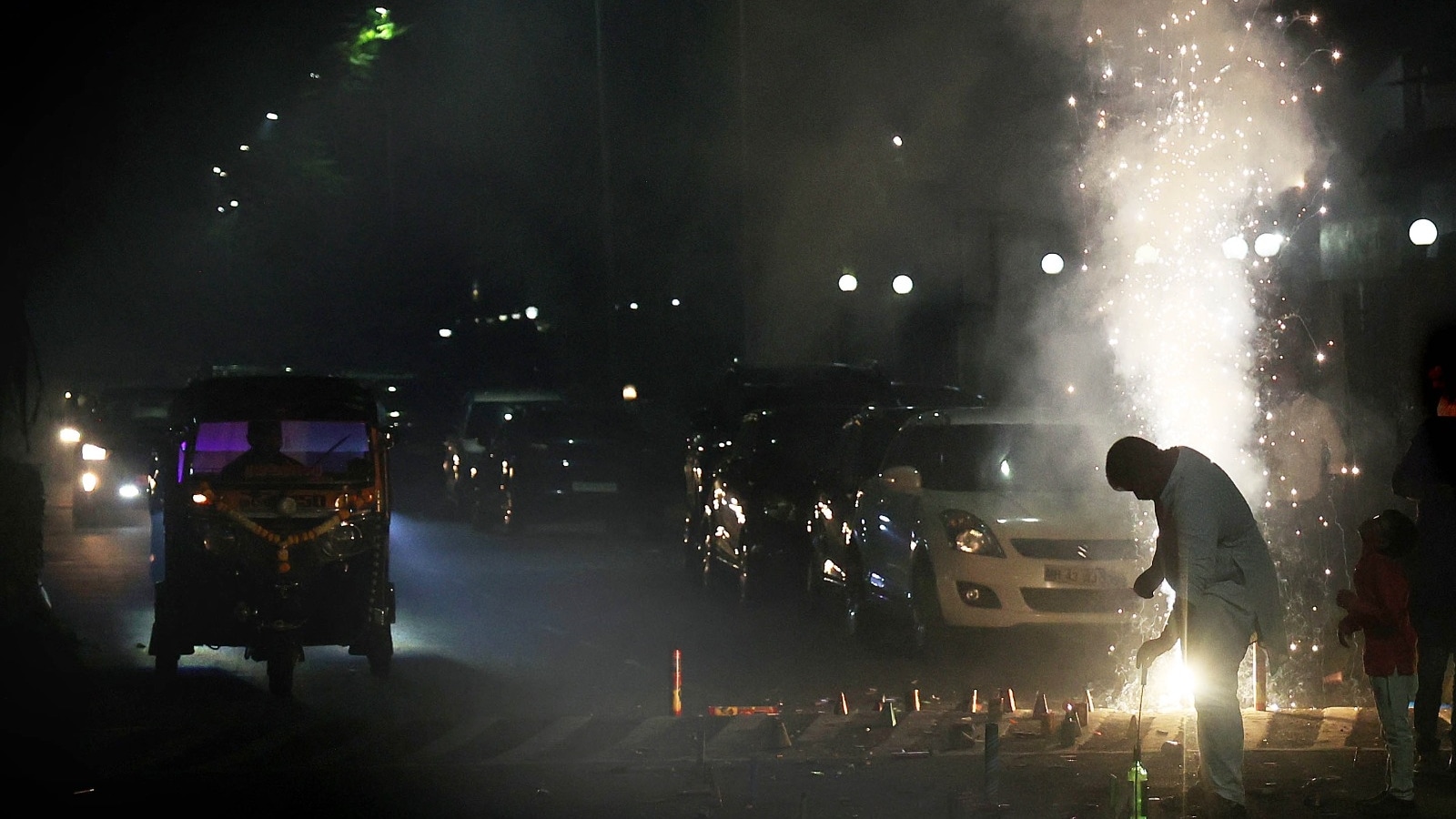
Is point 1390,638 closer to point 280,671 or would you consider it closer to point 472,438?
point 280,671

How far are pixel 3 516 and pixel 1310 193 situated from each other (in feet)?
33.6

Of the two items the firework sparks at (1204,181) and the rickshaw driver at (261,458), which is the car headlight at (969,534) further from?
the rickshaw driver at (261,458)

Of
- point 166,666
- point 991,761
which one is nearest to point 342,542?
point 166,666

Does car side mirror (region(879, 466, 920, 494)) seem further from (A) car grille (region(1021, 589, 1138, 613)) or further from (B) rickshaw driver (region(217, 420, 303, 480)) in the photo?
(B) rickshaw driver (region(217, 420, 303, 480))

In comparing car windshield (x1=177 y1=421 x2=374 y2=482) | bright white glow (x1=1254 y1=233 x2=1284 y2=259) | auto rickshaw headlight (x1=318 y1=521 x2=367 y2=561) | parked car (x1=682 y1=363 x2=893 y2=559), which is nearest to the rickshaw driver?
car windshield (x1=177 y1=421 x2=374 y2=482)

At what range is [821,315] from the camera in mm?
34625

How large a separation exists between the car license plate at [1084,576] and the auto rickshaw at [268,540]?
13.3 ft

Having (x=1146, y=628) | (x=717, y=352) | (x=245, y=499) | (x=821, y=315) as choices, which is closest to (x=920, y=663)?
(x=1146, y=628)

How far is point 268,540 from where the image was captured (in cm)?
1110

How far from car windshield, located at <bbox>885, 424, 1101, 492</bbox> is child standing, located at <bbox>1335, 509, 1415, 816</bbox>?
4.60 m

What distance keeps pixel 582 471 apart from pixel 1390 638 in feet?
51.3

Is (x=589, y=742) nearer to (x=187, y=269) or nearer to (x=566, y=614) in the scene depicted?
(x=566, y=614)

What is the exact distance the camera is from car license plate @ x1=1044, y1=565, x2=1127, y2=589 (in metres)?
11.5

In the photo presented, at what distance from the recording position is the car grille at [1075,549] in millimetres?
11562
